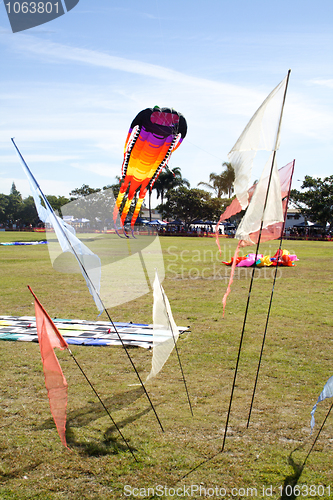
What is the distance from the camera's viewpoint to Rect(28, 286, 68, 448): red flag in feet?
10.00

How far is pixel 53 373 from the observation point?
10.2ft

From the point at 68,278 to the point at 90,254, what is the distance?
9668 mm

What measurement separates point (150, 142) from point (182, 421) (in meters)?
11.2

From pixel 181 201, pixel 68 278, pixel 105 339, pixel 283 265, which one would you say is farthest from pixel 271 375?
pixel 181 201

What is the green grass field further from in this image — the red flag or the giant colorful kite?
the giant colorful kite

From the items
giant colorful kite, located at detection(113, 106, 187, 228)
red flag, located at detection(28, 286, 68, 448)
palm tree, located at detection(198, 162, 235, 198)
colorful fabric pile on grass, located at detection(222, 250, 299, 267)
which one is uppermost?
palm tree, located at detection(198, 162, 235, 198)

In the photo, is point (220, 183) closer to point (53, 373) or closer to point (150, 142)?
point (150, 142)

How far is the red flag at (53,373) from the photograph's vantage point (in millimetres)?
3047

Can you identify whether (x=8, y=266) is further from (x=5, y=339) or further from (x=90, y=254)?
(x=90, y=254)

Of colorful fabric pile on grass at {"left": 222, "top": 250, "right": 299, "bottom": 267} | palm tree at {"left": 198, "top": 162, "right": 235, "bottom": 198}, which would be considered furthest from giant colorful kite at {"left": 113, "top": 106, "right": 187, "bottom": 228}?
palm tree at {"left": 198, "top": 162, "right": 235, "bottom": 198}

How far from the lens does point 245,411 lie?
4273mm

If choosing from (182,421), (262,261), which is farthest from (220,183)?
(182,421)

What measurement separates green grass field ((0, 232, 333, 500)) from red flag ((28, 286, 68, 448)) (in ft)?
1.91

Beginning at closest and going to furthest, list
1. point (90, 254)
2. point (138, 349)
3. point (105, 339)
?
point (90, 254), point (138, 349), point (105, 339)
